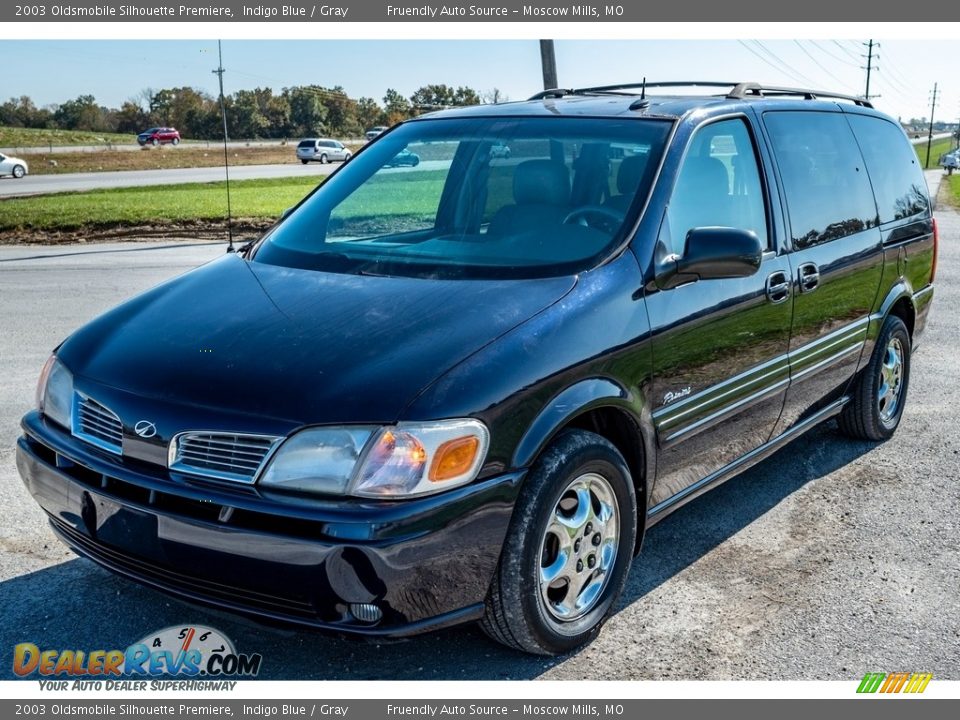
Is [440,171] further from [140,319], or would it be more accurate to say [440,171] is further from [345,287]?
[140,319]

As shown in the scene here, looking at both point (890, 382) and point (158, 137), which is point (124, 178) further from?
point (890, 382)

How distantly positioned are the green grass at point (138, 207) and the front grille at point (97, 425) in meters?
16.7

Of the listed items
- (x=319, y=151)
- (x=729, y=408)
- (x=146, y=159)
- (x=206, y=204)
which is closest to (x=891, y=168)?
(x=729, y=408)

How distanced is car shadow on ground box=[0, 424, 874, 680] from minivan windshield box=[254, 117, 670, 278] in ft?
4.39

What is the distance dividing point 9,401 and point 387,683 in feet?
13.8

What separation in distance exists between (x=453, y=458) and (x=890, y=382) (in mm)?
3945

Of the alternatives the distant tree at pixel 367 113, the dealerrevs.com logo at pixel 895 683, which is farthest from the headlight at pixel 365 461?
the distant tree at pixel 367 113

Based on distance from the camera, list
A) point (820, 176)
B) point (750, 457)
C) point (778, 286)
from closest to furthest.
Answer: point (778, 286) → point (750, 457) → point (820, 176)

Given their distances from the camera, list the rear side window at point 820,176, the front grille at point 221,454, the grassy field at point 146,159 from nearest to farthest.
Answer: the front grille at point 221,454
the rear side window at point 820,176
the grassy field at point 146,159

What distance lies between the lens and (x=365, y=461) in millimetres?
2824

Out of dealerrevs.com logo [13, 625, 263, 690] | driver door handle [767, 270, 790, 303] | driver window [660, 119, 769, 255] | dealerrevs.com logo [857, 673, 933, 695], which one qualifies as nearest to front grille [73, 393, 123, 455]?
dealerrevs.com logo [13, 625, 263, 690]

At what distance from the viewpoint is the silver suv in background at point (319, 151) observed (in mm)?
53781

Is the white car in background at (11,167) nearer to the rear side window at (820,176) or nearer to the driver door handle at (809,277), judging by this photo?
the rear side window at (820,176)
